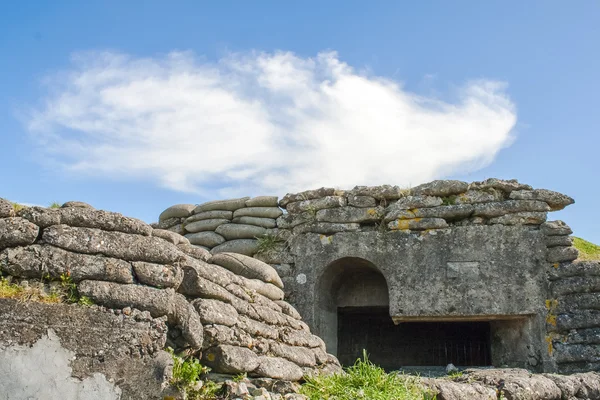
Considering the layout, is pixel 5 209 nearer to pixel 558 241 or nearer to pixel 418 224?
pixel 418 224

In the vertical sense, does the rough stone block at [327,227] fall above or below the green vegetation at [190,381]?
above

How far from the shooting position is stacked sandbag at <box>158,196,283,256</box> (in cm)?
951

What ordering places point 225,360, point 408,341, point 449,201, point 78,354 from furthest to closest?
point 408,341 < point 449,201 < point 225,360 < point 78,354

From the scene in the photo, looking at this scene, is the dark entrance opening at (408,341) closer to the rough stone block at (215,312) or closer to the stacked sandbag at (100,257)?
the rough stone block at (215,312)

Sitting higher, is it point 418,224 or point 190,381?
point 418,224

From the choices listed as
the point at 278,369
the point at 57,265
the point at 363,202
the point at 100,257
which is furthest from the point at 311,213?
the point at 57,265

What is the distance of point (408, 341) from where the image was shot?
1144cm

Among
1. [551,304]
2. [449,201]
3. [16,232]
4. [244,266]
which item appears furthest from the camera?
[449,201]

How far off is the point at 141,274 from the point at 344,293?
5.95 meters

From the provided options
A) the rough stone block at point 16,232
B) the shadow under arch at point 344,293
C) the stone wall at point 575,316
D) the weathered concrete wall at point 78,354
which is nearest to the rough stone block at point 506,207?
the stone wall at point 575,316

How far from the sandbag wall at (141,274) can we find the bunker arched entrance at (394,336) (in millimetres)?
4692

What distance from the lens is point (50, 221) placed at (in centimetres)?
423

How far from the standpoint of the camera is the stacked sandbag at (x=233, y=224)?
951cm

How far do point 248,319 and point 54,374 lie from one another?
175 cm
